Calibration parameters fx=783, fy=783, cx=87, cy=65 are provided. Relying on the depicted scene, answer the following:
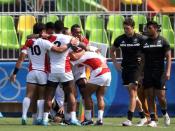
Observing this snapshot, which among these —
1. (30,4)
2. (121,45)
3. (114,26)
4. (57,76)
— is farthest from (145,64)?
(30,4)

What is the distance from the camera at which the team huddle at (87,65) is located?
1524 cm

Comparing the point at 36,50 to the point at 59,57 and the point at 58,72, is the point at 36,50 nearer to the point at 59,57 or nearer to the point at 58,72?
the point at 59,57

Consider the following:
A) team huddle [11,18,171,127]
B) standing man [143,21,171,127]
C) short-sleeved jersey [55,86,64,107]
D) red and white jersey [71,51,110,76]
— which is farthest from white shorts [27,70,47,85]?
standing man [143,21,171,127]

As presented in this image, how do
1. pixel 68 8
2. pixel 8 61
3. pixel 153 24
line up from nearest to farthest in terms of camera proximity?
pixel 153 24 < pixel 8 61 < pixel 68 8

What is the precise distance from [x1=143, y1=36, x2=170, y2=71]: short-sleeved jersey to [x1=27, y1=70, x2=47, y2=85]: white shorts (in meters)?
2.04

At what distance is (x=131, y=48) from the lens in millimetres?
15508

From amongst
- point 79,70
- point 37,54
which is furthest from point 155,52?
point 37,54

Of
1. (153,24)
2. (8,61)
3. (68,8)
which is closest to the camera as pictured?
(153,24)

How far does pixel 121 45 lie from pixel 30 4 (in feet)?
18.0

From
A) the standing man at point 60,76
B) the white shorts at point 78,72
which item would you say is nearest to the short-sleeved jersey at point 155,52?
the white shorts at point 78,72

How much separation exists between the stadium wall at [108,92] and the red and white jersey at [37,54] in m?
3.37

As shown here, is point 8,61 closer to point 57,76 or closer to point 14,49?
point 14,49

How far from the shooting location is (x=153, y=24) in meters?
15.2

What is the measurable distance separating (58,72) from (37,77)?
530mm
